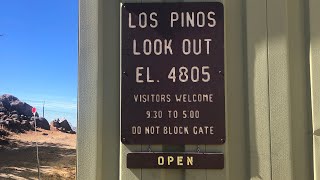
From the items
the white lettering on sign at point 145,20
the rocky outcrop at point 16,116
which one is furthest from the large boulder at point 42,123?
the white lettering on sign at point 145,20

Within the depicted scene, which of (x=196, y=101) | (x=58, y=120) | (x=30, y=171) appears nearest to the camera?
(x=196, y=101)

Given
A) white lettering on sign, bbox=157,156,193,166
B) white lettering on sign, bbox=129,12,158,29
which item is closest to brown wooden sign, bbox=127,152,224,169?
white lettering on sign, bbox=157,156,193,166

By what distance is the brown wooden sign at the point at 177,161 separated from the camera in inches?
91.0

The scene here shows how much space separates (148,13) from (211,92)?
54 cm

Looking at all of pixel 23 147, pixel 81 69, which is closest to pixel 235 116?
pixel 81 69

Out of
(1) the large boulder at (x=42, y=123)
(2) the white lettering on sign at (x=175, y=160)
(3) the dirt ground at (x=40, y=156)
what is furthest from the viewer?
(1) the large boulder at (x=42, y=123)

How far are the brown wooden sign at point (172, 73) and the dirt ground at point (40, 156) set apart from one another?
1290 centimetres

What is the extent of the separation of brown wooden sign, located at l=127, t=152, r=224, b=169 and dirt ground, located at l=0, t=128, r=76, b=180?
12867 mm

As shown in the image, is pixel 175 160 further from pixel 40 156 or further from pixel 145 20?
pixel 40 156

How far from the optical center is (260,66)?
2.37 m

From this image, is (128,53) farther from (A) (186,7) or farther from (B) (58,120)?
(B) (58,120)

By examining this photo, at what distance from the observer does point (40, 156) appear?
56.1 ft

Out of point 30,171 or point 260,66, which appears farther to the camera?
point 30,171

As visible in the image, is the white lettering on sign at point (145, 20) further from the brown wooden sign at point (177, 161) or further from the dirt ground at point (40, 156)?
the dirt ground at point (40, 156)
